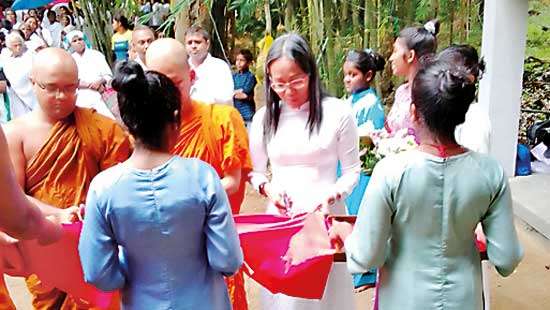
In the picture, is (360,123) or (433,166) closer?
(433,166)

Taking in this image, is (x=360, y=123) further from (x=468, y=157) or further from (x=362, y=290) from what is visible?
(x=468, y=157)

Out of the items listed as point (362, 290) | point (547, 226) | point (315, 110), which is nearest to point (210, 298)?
point (315, 110)

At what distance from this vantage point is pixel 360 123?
3.87 m

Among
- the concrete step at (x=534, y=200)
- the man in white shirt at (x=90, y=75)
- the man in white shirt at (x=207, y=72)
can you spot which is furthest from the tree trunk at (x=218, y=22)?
the concrete step at (x=534, y=200)

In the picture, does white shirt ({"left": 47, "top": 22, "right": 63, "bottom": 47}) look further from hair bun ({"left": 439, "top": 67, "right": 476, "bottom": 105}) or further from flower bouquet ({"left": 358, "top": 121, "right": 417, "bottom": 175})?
hair bun ({"left": 439, "top": 67, "right": 476, "bottom": 105})

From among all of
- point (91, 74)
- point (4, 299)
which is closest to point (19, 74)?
point (91, 74)

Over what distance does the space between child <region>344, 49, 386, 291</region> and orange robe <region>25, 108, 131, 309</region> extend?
1851 mm

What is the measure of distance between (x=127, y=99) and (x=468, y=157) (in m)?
0.96

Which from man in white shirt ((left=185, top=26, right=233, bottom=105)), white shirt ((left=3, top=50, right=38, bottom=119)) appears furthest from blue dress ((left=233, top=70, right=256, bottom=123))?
white shirt ((left=3, top=50, right=38, bottom=119))

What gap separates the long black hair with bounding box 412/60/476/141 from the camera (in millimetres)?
1603

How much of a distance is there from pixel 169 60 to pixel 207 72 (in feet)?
7.58

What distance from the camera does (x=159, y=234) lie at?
1.71 metres

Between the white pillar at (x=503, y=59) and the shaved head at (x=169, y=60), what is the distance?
3.51m

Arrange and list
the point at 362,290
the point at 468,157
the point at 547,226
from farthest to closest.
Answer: the point at 547,226
the point at 362,290
the point at 468,157
